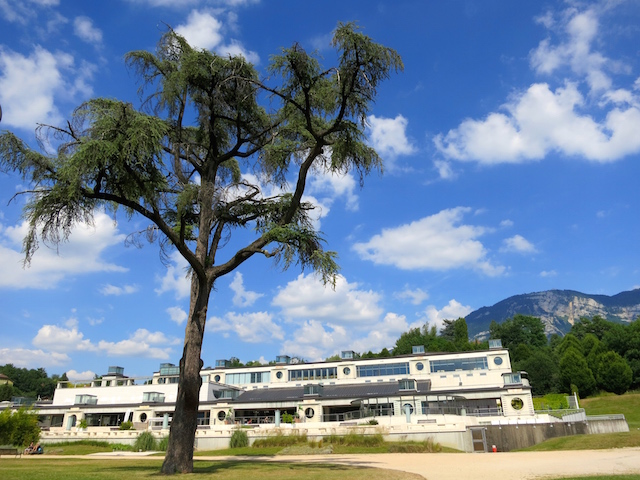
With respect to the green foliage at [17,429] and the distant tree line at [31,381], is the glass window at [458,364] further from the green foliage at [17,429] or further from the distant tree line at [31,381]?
the distant tree line at [31,381]

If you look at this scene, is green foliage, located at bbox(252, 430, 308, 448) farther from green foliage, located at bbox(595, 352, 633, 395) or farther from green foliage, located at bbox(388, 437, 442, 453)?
green foliage, located at bbox(595, 352, 633, 395)

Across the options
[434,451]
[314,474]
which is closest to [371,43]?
[314,474]

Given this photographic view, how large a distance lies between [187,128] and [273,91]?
4586 millimetres

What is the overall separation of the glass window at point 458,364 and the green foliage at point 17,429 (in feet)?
126

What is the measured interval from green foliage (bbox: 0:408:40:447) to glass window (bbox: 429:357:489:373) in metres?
38.5

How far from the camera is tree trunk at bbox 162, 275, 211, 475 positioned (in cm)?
1311

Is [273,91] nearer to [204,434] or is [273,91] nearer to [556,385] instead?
[204,434]

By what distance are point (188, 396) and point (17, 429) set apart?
1831 centimetres

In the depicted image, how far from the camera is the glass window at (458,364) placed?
4992cm

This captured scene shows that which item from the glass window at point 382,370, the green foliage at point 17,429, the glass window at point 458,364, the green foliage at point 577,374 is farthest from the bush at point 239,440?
the green foliage at point 577,374

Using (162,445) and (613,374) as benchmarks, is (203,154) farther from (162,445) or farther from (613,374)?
(613,374)

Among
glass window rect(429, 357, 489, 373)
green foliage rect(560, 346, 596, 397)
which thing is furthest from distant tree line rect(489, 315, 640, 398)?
glass window rect(429, 357, 489, 373)

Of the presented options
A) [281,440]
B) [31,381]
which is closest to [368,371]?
[281,440]

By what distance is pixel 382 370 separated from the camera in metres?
53.8
